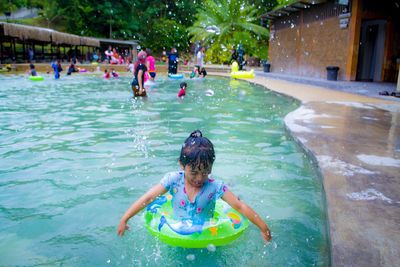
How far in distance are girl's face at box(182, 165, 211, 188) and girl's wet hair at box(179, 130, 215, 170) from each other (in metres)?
0.03

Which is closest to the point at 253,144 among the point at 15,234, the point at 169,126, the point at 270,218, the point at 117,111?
the point at 169,126

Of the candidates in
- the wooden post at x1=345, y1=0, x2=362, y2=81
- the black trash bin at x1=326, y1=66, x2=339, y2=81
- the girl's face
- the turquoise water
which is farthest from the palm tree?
the girl's face

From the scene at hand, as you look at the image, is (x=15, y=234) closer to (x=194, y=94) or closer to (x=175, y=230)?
(x=175, y=230)

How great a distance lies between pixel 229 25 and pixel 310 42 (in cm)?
1280

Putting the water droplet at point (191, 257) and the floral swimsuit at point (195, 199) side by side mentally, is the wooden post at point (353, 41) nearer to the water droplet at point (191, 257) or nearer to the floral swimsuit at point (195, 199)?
the floral swimsuit at point (195, 199)

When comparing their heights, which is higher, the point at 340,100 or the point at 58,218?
the point at 340,100

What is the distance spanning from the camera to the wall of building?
53.7 feet

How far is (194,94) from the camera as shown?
14.1 m

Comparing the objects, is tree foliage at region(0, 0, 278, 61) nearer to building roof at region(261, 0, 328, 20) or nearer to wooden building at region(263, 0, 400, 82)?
building roof at region(261, 0, 328, 20)

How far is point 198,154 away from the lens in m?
2.65

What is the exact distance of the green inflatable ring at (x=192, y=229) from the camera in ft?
9.28

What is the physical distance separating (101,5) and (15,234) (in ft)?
139

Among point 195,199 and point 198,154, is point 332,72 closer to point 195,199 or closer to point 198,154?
point 195,199

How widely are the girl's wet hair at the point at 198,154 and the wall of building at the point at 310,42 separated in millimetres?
14704
